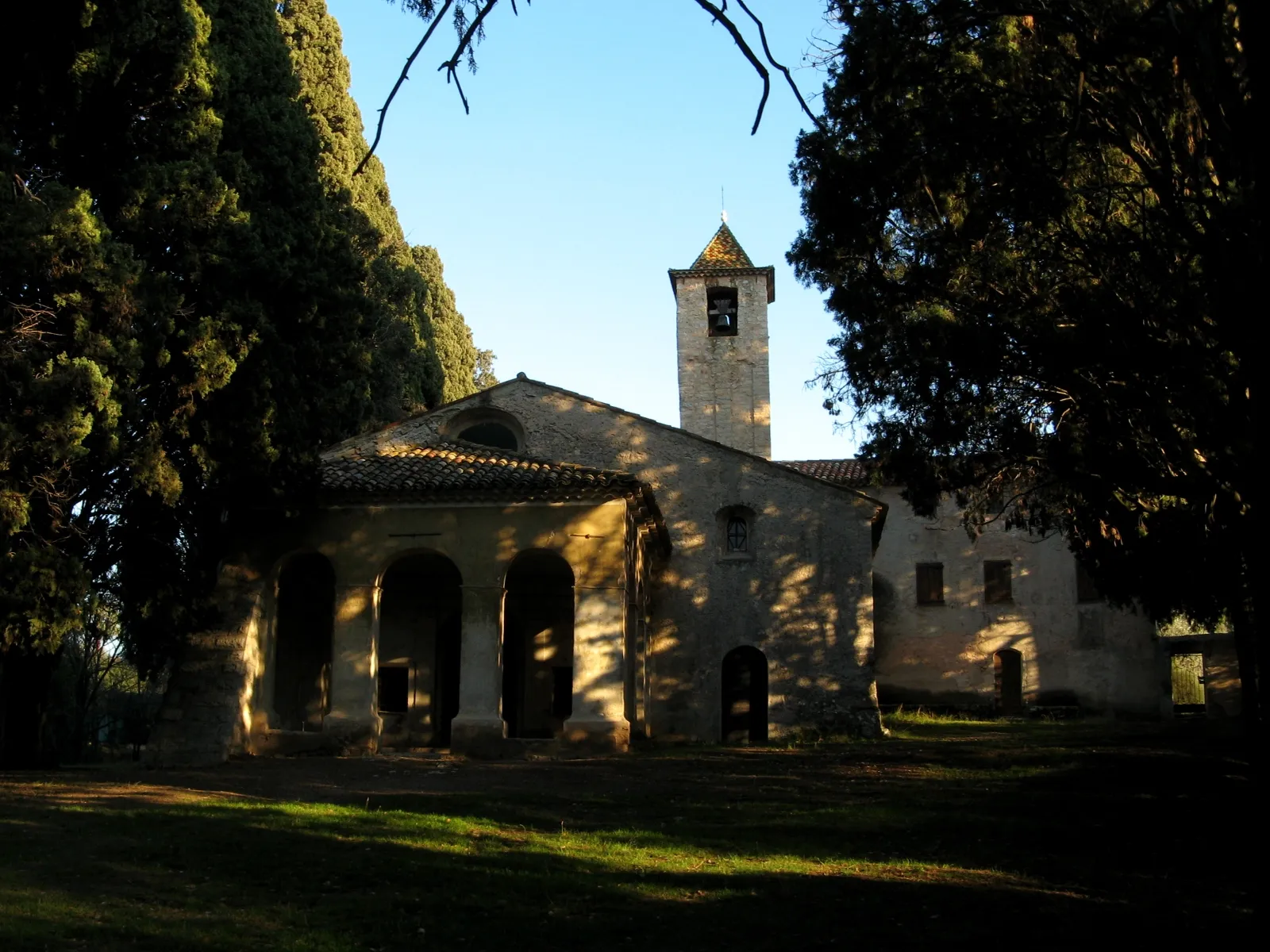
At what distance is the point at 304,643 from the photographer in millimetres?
22781

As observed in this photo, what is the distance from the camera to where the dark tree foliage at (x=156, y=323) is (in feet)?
50.3

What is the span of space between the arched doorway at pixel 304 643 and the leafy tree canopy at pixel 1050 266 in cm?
1095

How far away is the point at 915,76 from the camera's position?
38.6ft

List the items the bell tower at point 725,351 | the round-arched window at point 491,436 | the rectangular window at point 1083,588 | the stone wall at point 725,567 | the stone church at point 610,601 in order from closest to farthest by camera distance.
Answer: the stone church at point 610,601 → the stone wall at point 725,567 → the round-arched window at point 491,436 → the rectangular window at point 1083,588 → the bell tower at point 725,351

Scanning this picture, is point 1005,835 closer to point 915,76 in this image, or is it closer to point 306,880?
point 306,880

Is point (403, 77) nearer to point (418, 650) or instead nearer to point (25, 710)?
point (25, 710)

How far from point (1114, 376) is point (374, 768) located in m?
11.0

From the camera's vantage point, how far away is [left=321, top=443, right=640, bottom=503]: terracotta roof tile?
65.3ft

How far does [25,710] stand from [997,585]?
75.4 ft

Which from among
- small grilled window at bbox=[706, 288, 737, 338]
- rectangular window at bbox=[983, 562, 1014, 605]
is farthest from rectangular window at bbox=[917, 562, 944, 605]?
small grilled window at bbox=[706, 288, 737, 338]

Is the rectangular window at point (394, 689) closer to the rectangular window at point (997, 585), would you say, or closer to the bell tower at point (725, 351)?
the bell tower at point (725, 351)

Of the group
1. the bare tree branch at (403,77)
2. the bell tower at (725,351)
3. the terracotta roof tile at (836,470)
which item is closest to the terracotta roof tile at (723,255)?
the bell tower at (725,351)

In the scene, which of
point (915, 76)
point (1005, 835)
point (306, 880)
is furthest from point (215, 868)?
point (915, 76)

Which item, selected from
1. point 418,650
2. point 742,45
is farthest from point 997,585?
point 742,45
